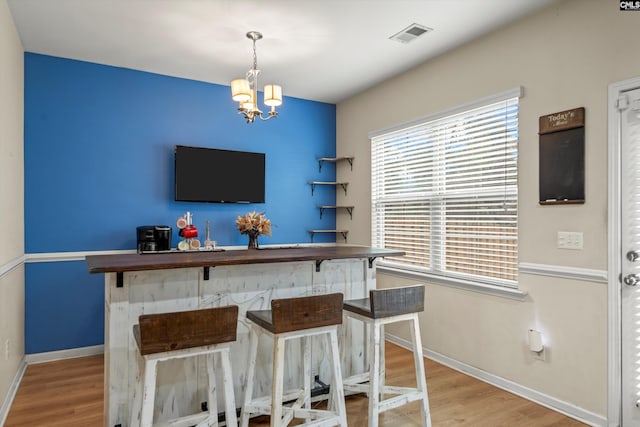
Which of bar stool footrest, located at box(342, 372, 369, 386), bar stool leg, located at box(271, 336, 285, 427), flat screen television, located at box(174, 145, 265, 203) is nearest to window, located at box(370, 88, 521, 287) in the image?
bar stool footrest, located at box(342, 372, 369, 386)

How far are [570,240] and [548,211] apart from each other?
25cm

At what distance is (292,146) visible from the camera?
4957 mm

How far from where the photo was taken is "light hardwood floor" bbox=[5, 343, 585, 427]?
2566 mm

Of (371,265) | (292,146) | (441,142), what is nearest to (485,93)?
(441,142)

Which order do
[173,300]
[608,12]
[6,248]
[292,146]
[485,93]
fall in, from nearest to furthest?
[173,300], [608,12], [6,248], [485,93], [292,146]

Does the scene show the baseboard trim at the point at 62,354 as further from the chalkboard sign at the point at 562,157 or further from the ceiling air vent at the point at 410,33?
the chalkboard sign at the point at 562,157

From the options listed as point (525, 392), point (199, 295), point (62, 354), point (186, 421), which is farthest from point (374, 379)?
point (62, 354)

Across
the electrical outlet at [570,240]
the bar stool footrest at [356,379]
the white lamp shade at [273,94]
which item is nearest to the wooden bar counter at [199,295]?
the bar stool footrest at [356,379]

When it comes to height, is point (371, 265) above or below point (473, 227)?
below

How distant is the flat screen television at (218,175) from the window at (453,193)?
1.39 m

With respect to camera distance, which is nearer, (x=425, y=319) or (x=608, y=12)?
(x=608, y=12)

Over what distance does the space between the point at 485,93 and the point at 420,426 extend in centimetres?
253

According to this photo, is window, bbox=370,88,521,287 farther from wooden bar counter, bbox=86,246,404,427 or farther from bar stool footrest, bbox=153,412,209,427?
bar stool footrest, bbox=153,412,209,427

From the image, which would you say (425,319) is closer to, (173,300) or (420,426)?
(420,426)
